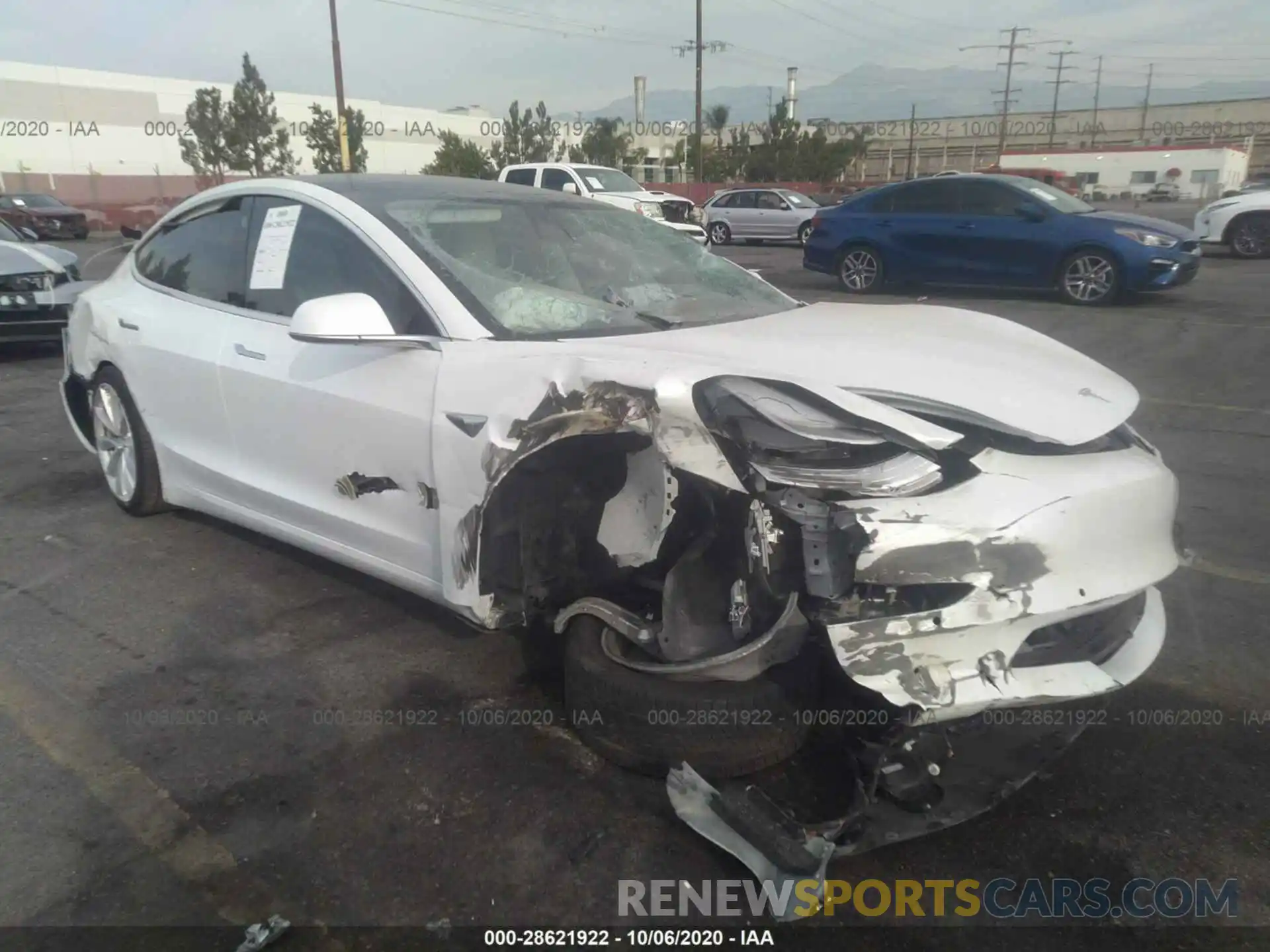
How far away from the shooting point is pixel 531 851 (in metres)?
2.39

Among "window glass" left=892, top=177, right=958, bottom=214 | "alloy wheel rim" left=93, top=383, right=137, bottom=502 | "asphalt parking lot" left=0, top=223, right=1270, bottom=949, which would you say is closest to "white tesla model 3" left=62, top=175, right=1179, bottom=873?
"asphalt parking lot" left=0, top=223, right=1270, bottom=949

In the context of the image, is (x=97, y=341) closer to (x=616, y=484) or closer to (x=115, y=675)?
(x=115, y=675)

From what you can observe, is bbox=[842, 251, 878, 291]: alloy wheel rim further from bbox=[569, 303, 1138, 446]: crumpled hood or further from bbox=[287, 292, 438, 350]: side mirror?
bbox=[287, 292, 438, 350]: side mirror

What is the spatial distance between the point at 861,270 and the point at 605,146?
1390 inches

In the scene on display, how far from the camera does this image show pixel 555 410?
2.55m

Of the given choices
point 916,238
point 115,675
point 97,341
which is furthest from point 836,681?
point 916,238

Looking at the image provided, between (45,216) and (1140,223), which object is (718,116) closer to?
(45,216)

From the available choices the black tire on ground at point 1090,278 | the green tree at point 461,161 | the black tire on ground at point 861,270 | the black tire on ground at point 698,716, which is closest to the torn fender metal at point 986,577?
the black tire on ground at point 698,716

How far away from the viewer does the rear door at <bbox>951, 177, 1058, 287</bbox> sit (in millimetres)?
11578

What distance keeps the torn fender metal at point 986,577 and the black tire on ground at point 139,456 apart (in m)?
3.43

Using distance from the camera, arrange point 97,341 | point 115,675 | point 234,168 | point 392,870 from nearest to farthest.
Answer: point 392,870 → point 115,675 → point 97,341 → point 234,168

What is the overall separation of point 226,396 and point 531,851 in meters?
2.20

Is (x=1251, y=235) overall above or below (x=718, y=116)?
below

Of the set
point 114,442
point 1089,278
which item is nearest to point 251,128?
point 1089,278
